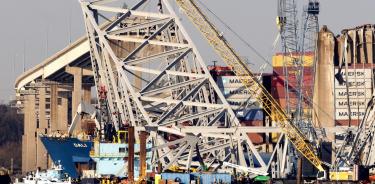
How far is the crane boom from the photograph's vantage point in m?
108

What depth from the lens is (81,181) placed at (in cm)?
9906

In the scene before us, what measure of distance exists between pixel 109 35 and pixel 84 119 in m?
16.8

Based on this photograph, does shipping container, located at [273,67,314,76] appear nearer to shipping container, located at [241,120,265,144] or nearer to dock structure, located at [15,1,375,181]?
dock structure, located at [15,1,375,181]

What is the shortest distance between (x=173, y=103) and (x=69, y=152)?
42.7 feet

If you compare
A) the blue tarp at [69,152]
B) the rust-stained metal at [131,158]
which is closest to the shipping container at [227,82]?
the blue tarp at [69,152]

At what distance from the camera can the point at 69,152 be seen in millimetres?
120000

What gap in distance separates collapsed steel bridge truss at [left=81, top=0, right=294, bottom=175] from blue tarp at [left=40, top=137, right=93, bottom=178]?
519 centimetres

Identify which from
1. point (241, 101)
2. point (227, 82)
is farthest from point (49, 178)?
point (227, 82)

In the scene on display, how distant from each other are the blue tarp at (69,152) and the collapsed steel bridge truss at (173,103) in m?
Result: 5.19

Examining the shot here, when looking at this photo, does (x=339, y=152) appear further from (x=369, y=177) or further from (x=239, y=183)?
(x=239, y=183)

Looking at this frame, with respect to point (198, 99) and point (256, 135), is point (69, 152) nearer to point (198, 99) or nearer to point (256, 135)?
point (198, 99)

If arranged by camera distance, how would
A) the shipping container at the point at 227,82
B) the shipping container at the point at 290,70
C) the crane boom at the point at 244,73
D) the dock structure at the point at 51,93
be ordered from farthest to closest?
the dock structure at the point at 51,93
the shipping container at the point at 290,70
the shipping container at the point at 227,82
the crane boom at the point at 244,73

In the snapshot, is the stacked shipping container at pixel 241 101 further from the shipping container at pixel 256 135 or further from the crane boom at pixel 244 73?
the crane boom at pixel 244 73

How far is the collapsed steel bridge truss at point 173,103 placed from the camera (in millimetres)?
108125
